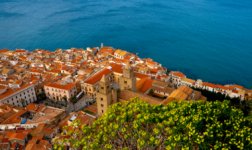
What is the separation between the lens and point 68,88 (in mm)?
33594

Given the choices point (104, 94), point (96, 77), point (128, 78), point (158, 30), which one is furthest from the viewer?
point (158, 30)

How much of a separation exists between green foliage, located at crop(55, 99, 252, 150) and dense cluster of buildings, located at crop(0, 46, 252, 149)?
35.3ft

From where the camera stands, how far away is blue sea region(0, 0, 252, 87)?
178 feet

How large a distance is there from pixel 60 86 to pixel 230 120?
27.8 m

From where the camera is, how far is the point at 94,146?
996 centimetres

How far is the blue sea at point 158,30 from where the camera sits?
54.4 meters

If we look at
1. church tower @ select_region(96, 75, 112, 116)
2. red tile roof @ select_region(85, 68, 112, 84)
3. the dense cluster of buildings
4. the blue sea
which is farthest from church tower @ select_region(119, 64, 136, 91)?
the blue sea

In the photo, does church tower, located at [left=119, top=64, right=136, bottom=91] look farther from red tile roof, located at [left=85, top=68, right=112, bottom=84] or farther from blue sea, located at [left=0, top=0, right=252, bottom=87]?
blue sea, located at [left=0, top=0, right=252, bottom=87]

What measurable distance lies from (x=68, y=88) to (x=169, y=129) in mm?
25753

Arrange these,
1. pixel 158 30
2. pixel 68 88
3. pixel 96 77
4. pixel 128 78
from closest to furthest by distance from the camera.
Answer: pixel 128 78 < pixel 68 88 < pixel 96 77 < pixel 158 30

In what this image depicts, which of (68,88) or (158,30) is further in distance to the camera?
(158,30)

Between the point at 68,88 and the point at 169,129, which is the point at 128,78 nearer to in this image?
the point at 68,88

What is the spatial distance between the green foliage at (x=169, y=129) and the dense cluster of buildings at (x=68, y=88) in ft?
35.3

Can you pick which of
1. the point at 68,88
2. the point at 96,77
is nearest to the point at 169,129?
the point at 68,88
